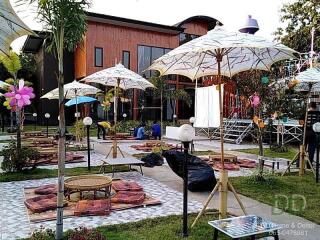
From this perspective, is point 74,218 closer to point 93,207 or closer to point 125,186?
point 93,207

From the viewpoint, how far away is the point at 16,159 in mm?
8617

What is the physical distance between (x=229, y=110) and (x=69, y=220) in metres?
15.7

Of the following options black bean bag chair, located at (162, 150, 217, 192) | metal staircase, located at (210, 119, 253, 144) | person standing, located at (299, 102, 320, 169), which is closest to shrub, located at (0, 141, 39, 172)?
black bean bag chair, located at (162, 150, 217, 192)

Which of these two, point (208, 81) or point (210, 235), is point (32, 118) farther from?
point (210, 235)

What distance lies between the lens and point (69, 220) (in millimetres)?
5219

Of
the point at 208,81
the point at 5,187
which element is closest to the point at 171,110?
the point at 208,81

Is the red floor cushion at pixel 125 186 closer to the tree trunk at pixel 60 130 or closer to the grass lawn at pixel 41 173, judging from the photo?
the grass lawn at pixel 41 173

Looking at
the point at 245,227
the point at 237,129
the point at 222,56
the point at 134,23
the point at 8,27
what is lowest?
the point at 245,227

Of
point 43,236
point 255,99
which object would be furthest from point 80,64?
point 43,236

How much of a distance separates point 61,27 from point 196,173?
459cm

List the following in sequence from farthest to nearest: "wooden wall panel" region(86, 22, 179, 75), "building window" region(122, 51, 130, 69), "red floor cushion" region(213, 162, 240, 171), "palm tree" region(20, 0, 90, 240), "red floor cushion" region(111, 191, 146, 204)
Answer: "building window" region(122, 51, 130, 69), "wooden wall panel" region(86, 22, 179, 75), "red floor cushion" region(213, 162, 240, 171), "red floor cushion" region(111, 191, 146, 204), "palm tree" region(20, 0, 90, 240)

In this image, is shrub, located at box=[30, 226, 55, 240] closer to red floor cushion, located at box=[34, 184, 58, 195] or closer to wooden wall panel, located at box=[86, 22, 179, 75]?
red floor cushion, located at box=[34, 184, 58, 195]

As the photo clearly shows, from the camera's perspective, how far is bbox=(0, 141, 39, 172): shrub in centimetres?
862

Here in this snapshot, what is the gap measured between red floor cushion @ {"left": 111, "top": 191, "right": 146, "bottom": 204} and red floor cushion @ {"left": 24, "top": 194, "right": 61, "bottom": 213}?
3.49 ft
